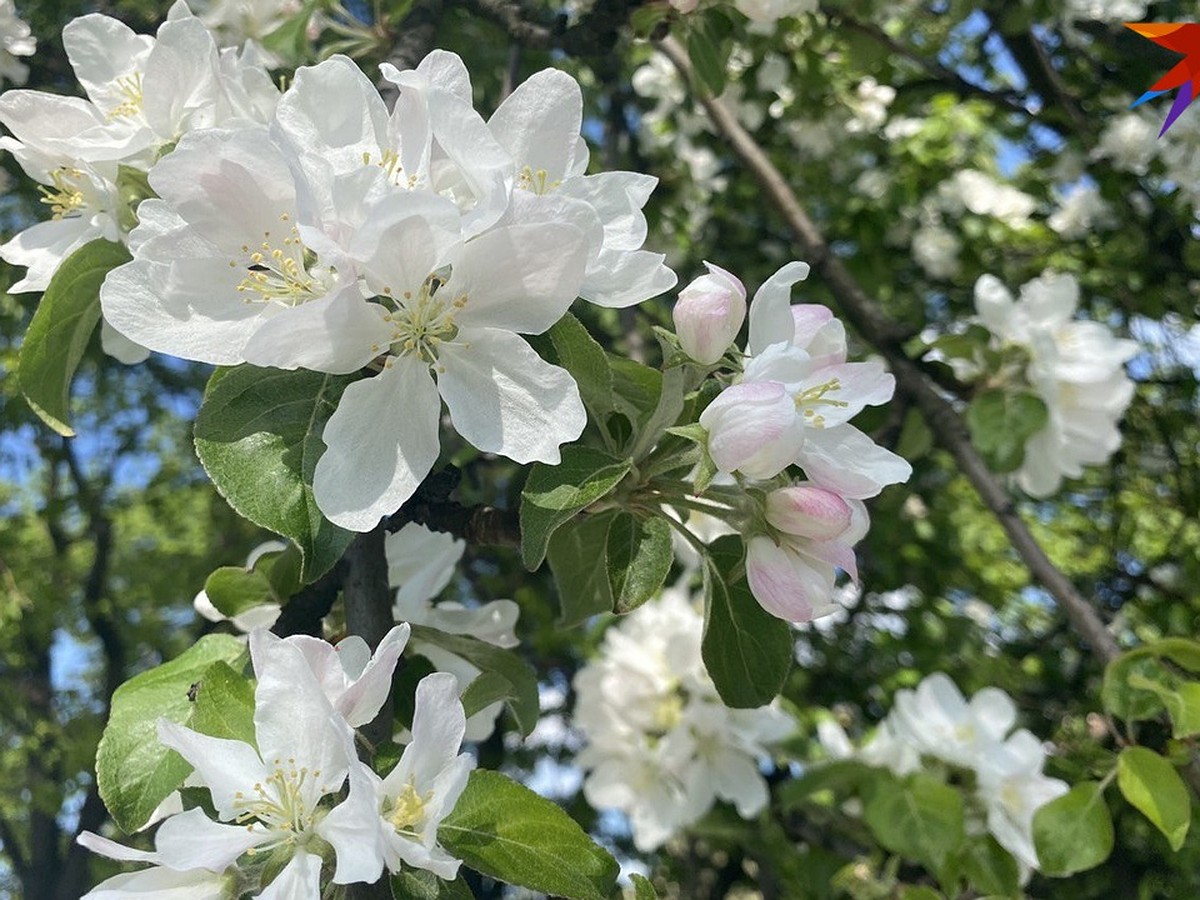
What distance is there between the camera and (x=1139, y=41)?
101 inches

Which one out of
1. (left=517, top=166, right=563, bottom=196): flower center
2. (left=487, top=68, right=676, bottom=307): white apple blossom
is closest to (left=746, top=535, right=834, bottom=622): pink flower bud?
(left=487, top=68, right=676, bottom=307): white apple blossom

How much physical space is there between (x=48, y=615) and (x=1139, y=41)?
10.7ft

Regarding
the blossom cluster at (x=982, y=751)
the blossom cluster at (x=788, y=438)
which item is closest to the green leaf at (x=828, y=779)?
the blossom cluster at (x=982, y=751)

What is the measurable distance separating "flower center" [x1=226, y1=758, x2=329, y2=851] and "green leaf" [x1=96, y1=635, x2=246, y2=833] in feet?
0.37

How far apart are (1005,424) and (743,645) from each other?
1124mm

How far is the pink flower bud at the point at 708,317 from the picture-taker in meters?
0.83

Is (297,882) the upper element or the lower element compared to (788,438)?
lower

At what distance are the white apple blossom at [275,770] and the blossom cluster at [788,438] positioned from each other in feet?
1.05

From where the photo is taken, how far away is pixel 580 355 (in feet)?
2.63

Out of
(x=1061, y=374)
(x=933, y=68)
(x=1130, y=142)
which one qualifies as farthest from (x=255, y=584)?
(x=1130, y=142)

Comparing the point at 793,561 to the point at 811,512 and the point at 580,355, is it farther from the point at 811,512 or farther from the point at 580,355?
the point at 580,355

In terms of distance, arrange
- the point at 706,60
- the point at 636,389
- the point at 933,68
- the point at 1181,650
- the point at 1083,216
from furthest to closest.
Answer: the point at 1083,216
the point at 933,68
the point at 706,60
the point at 1181,650
the point at 636,389

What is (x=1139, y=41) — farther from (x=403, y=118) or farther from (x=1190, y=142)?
(x=403, y=118)

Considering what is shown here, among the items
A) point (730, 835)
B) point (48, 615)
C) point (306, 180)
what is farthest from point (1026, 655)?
point (306, 180)
